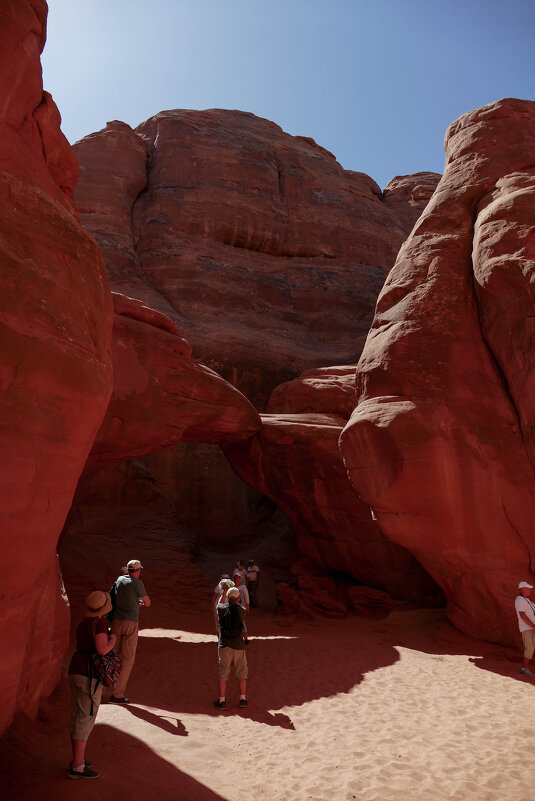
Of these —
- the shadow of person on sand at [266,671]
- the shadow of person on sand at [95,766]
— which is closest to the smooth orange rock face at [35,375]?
the shadow of person on sand at [95,766]

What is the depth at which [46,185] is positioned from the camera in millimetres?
7879

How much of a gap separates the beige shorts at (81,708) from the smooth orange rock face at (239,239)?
19.4 m

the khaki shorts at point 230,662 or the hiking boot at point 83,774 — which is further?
the khaki shorts at point 230,662

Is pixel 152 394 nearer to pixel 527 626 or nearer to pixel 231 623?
pixel 231 623

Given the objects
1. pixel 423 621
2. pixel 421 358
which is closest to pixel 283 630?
pixel 423 621

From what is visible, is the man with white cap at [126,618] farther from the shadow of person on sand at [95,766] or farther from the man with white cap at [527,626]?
the man with white cap at [527,626]

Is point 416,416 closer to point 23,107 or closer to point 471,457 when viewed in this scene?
point 471,457

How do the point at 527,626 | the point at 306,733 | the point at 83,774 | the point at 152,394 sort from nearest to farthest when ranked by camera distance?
1. the point at 83,774
2. the point at 306,733
3. the point at 527,626
4. the point at 152,394

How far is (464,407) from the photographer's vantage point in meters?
11.1

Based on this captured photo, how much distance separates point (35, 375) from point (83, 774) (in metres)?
3.79

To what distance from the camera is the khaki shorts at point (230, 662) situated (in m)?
7.66

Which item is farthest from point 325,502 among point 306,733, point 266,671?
point 306,733

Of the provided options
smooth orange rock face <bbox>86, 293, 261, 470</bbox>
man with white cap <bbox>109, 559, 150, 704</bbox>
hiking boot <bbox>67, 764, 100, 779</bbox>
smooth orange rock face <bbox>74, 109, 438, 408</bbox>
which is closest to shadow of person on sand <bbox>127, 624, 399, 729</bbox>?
man with white cap <bbox>109, 559, 150, 704</bbox>

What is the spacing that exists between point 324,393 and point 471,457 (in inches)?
348
